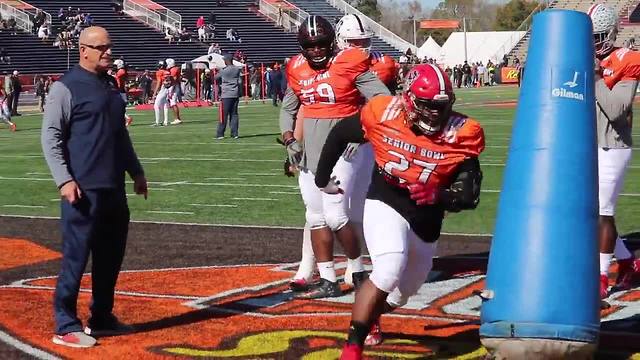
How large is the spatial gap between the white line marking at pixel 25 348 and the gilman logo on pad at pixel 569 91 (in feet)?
10.1

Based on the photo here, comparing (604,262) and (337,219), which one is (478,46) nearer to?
(604,262)

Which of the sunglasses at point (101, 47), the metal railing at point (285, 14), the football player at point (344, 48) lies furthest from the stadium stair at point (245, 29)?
the sunglasses at point (101, 47)

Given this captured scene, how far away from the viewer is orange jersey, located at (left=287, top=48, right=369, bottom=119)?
7.85 metres

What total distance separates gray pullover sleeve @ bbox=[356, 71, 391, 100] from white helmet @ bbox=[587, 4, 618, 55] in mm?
1480

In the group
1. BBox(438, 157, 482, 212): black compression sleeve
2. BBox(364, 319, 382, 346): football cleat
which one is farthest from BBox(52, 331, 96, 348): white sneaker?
BBox(438, 157, 482, 212): black compression sleeve

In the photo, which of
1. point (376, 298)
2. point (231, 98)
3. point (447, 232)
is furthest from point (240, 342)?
point (231, 98)

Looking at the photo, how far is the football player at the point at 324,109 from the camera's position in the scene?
7.73 m

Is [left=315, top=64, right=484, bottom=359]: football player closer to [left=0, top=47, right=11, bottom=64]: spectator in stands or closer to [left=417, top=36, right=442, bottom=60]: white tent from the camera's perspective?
[left=0, top=47, right=11, bottom=64]: spectator in stands

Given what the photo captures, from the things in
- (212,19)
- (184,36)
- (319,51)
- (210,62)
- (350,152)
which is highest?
(319,51)

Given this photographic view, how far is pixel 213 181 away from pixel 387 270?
1046 cm

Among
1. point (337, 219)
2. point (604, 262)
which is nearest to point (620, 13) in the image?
point (604, 262)

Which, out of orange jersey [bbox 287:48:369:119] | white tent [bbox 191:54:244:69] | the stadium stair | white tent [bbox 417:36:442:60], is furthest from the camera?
white tent [bbox 417:36:442:60]

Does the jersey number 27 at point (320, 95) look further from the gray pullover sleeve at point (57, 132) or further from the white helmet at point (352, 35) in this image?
the gray pullover sleeve at point (57, 132)

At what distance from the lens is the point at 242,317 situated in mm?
7367
